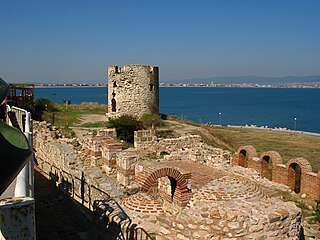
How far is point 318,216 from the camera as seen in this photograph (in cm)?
789

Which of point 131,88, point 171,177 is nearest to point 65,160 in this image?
point 171,177

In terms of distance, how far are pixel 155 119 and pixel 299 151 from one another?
9926mm

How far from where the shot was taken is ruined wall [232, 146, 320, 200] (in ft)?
35.4

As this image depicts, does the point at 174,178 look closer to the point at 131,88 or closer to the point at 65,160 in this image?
the point at 65,160

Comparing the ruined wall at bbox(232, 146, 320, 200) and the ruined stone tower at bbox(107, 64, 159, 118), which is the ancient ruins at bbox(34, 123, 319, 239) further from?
the ruined stone tower at bbox(107, 64, 159, 118)

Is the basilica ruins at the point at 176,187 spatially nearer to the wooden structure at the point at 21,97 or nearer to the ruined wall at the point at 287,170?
the ruined wall at the point at 287,170

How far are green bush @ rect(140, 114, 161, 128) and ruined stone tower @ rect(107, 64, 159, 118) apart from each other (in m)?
1.08

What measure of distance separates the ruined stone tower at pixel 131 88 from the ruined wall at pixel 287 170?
500 inches

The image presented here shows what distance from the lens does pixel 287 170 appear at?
39.0 feet

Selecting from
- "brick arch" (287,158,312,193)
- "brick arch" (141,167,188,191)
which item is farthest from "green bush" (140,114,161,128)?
"brick arch" (141,167,188,191)

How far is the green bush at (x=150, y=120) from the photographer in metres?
24.3

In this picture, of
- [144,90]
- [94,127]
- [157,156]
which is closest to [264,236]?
[157,156]

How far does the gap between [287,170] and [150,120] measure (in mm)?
13796

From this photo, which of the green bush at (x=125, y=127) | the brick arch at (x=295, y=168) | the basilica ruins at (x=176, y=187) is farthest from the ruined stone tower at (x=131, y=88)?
the brick arch at (x=295, y=168)
